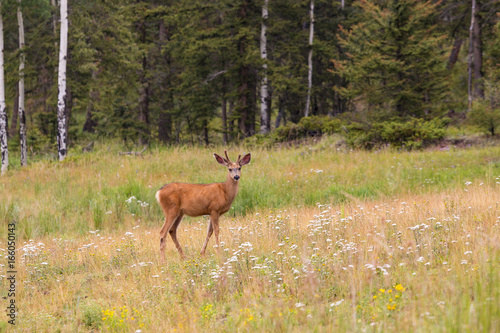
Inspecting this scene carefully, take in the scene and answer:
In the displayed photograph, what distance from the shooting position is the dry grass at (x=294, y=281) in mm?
3736

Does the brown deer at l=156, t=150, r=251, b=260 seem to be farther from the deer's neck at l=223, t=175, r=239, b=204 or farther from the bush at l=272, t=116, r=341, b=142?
the bush at l=272, t=116, r=341, b=142

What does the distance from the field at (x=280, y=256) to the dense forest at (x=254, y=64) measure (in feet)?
15.9

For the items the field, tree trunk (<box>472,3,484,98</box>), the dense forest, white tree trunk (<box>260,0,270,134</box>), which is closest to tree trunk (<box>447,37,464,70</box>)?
the dense forest

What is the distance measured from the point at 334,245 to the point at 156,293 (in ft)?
7.56

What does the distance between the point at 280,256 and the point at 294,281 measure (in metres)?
0.98

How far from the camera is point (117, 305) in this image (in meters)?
4.97

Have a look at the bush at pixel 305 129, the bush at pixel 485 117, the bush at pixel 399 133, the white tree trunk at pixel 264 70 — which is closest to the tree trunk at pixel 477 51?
the bush at pixel 399 133

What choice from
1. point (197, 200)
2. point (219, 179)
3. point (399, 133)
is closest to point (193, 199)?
point (197, 200)

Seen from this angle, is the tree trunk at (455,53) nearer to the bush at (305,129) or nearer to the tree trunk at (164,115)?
the bush at (305,129)

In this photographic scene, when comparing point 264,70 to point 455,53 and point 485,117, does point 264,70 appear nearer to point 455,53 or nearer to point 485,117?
point 485,117

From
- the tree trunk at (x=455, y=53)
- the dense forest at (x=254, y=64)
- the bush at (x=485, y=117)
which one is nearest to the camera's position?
the bush at (x=485, y=117)

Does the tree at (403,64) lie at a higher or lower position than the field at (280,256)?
higher

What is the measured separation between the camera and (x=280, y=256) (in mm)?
5703

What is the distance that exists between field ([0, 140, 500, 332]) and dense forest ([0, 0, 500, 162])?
15.9ft
